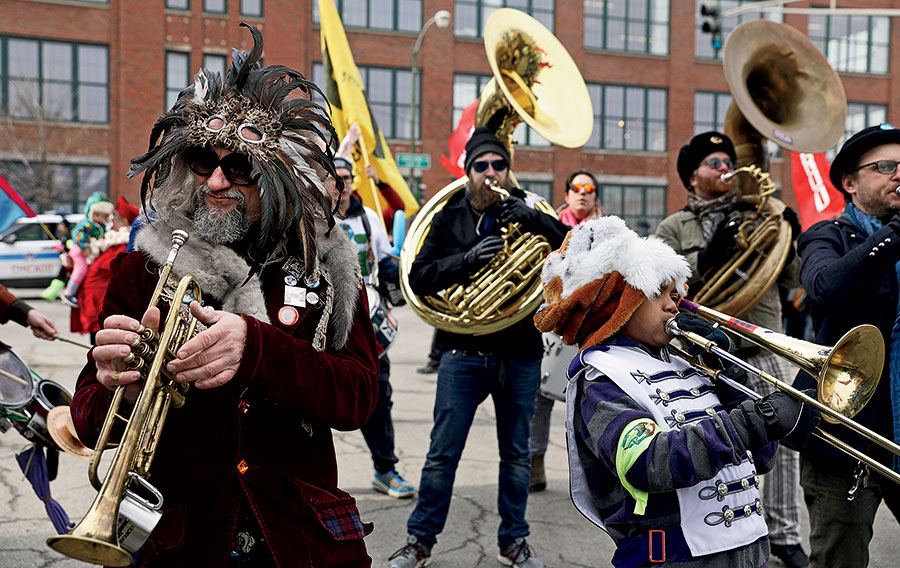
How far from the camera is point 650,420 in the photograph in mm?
2211

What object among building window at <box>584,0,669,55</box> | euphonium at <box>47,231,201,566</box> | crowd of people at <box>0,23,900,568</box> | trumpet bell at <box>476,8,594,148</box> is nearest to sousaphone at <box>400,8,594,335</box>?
trumpet bell at <box>476,8,594,148</box>

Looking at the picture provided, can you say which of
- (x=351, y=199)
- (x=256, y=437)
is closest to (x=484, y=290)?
(x=351, y=199)

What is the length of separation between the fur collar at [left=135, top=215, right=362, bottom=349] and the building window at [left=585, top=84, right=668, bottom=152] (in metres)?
29.2

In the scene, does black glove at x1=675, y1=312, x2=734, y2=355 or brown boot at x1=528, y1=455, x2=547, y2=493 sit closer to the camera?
black glove at x1=675, y1=312, x2=734, y2=355

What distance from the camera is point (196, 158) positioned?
2.09 metres

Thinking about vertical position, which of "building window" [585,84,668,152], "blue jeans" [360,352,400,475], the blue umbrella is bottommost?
"blue jeans" [360,352,400,475]

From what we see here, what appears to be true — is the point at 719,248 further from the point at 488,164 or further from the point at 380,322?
the point at 380,322

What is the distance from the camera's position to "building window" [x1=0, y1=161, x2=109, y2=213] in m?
25.2

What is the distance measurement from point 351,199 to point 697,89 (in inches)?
1133

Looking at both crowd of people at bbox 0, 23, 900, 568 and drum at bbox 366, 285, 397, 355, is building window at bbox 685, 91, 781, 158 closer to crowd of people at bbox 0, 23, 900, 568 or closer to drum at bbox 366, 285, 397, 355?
Answer: drum at bbox 366, 285, 397, 355

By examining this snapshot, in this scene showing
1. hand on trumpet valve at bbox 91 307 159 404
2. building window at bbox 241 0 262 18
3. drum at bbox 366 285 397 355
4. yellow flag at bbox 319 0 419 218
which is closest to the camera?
hand on trumpet valve at bbox 91 307 159 404

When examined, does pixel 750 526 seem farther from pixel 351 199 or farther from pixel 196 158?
pixel 351 199

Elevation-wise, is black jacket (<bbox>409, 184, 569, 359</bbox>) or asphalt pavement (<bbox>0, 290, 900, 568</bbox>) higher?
black jacket (<bbox>409, 184, 569, 359</bbox>)

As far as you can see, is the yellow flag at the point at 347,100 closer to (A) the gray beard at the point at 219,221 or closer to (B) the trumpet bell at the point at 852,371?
(A) the gray beard at the point at 219,221
